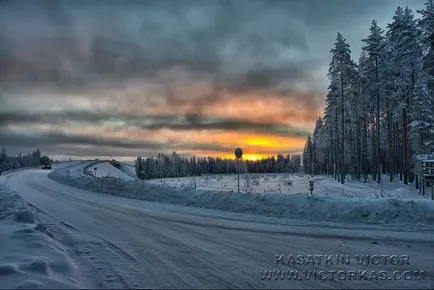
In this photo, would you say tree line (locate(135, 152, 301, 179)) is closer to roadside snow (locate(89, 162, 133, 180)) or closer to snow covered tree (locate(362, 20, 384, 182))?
roadside snow (locate(89, 162, 133, 180))

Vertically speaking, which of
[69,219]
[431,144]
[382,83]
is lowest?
[69,219]

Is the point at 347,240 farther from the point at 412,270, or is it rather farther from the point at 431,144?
the point at 431,144

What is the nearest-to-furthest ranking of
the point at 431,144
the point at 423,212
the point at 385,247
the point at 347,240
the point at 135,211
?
the point at 385,247, the point at 347,240, the point at 423,212, the point at 135,211, the point at 431,144

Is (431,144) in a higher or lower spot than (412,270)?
higher

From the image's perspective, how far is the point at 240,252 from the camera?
29.7 ft

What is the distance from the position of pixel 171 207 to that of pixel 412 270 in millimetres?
13063

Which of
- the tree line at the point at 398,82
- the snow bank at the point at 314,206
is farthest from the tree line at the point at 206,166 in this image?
the snow bank at the point at 314,206

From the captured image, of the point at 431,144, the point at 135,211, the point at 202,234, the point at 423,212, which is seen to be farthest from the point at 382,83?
the point at 202,234

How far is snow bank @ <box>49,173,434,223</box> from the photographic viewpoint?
14547 mm

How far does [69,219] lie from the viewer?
15.0 meters

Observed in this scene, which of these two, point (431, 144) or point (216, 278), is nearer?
point (216, 278)

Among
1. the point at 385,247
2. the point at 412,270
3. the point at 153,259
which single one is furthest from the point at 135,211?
the point at 412,270

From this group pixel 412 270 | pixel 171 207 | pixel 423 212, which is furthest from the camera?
pixel 171 207

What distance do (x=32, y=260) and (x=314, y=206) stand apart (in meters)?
11.3
